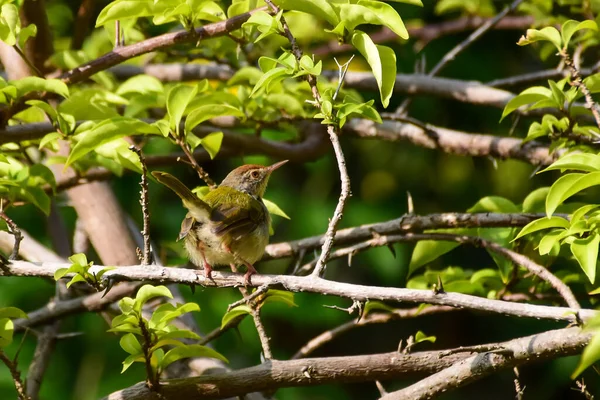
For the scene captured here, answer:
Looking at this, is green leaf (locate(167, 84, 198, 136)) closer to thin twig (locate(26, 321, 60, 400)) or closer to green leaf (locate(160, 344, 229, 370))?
green leaf (locate(160, 344, 229, 370))

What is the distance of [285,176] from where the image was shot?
7641 mm

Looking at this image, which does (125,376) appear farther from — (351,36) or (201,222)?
(351,36)

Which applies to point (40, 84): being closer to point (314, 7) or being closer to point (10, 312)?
point (10, 312)

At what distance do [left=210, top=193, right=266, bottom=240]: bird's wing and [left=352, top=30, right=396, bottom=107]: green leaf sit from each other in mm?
1474

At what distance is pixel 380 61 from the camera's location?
115 inches

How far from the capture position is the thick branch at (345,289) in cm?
275

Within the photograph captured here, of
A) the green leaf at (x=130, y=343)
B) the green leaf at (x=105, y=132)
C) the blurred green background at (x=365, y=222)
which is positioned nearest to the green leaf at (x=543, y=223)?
the green leaf at (x=130, y=343)

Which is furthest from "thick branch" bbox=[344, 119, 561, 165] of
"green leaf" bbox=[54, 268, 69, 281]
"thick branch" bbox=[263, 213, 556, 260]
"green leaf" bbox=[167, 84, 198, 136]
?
"green leaf" bbox=[54, 268, 69, 281]

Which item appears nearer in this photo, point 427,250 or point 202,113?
point 202,113

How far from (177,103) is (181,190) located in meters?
0.47

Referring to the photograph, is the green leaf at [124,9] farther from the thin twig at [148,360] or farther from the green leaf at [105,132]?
the thin twig at [148,360]

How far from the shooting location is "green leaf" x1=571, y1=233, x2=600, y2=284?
2.84 meters

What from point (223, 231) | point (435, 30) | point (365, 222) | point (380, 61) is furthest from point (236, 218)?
point (435, 30)

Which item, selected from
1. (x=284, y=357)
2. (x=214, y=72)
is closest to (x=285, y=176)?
(x=284, y=357)
